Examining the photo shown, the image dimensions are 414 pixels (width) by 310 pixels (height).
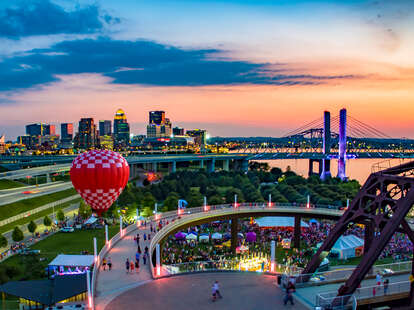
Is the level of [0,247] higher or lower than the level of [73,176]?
lower

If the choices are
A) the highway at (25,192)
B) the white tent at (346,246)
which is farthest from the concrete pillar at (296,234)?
the highway at (25,192)

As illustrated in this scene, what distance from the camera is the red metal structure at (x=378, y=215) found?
14.6 metres

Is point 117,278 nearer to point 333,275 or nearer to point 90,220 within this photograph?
point 333,275

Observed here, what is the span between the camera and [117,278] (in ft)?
59.8

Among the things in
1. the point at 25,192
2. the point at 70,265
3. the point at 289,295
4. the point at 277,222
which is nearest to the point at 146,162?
the point at 25,192

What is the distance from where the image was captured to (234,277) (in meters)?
17.3

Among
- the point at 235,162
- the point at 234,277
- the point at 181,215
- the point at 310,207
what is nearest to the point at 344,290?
the point at 234,277

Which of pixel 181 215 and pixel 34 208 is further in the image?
pixel 34 208

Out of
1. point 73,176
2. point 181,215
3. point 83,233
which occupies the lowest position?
point 83,233

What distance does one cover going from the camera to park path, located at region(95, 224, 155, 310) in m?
15.7

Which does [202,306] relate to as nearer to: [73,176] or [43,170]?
[73,176]

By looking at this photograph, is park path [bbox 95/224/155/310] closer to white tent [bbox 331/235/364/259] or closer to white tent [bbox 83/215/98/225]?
white tent [bbox 331/235/364/259]

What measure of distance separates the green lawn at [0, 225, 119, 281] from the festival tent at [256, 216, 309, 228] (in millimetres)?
17023

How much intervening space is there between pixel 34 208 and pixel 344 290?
47.0 metres
